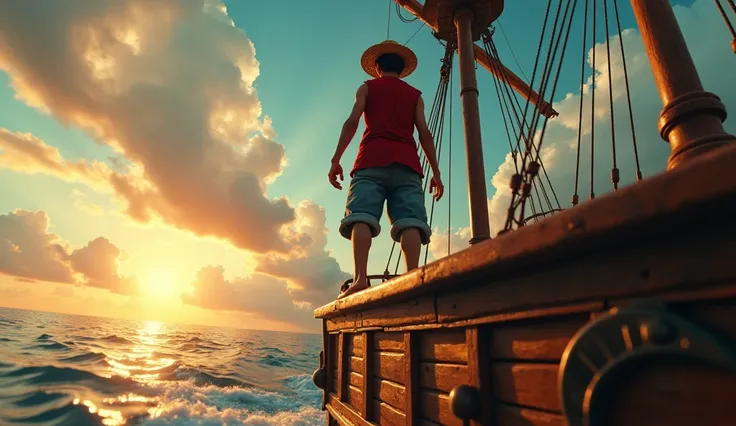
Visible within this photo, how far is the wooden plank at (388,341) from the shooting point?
2490mm

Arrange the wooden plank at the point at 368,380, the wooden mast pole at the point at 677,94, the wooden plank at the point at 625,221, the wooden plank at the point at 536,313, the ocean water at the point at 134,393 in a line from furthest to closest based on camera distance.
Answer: the ocean water at the point at 134,393 < the wooden plank at the point at 368,380 < the wooden mast pole at the point at 677,94 < the wooden plank at the point at 536,313 < the wooden plank at the point at 625,221

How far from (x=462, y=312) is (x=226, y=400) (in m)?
12.9

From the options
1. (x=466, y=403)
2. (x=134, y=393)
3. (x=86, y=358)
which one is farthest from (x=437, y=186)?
(x=86, y=358)

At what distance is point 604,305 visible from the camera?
3.58 feet

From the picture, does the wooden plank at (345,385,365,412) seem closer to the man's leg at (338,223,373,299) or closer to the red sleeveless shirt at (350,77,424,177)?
the man's leg at (338,223,373,299)

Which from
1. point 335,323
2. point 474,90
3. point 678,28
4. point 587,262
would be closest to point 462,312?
point 587,262

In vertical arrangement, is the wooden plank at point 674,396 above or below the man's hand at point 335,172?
below

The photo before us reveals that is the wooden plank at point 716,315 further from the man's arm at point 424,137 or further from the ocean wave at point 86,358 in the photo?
the ocean wave at point 86,358

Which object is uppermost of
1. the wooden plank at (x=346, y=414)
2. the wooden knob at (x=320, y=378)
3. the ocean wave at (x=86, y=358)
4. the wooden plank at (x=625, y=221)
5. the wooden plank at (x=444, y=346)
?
the wooden plank at (x=625, y=221)

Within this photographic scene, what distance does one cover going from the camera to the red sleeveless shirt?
3.38m

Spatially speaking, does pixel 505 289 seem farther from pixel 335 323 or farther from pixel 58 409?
pixel 58 409

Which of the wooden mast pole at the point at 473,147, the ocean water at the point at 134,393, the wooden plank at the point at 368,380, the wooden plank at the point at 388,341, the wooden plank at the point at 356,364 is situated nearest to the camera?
the wooden plank at the point at 388,341

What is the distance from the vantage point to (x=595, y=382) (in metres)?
0.99

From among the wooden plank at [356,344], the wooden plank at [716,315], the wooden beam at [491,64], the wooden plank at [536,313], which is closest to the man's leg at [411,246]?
the wooden plank at [356,344]
